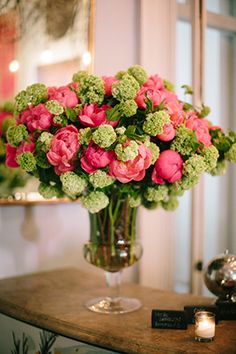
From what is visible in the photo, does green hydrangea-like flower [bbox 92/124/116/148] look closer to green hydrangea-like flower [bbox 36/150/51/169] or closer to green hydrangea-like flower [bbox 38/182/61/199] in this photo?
green hydrangea-like flower [bbox 36/150/51/169]

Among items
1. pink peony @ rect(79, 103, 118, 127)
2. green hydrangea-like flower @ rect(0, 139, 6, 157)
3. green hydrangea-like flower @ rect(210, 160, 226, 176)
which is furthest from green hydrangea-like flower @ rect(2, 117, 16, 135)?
green hydrangea-like flower @ rect(210, 160, 226, 176)

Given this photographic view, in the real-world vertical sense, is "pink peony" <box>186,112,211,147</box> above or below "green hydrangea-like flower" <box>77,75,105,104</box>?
below

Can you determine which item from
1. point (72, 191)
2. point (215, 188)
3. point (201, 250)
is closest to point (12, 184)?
point (72, 191)

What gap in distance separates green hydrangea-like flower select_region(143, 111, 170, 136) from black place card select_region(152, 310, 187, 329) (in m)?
0.50

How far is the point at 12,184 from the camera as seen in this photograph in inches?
73.3

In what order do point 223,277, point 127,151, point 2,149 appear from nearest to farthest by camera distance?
point 127,151, point 223,277, point 2,149

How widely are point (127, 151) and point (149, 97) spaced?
0.21 metres

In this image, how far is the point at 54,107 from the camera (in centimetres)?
130

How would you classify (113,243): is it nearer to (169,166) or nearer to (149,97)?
(169,166)

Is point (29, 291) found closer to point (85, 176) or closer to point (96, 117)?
point (85, 176)

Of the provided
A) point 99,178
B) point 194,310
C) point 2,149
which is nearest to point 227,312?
point 194,310

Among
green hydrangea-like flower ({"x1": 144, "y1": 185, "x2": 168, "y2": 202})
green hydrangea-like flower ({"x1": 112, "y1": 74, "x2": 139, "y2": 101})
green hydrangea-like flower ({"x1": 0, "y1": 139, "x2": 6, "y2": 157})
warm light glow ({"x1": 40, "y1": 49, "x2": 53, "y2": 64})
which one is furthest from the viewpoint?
warm light glow ({"x1": 40, "y1": 49, "x2": 53, "y2": 64})

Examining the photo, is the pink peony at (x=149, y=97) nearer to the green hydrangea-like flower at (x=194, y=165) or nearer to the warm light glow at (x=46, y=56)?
the green hydrangea-like flower at (x=194, y=165)

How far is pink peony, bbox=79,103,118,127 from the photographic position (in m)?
1.28
